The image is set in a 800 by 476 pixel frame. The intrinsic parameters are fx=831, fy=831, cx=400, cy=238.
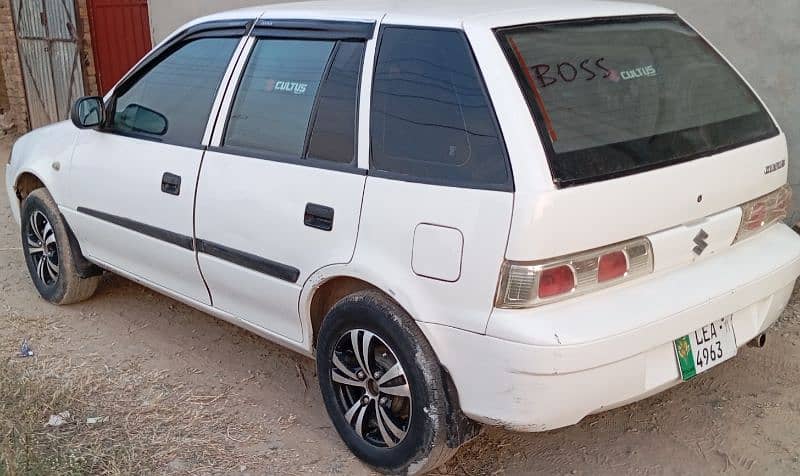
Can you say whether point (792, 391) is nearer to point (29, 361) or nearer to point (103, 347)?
point (103, 347)

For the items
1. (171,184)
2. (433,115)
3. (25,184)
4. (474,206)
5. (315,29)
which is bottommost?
(25,184)

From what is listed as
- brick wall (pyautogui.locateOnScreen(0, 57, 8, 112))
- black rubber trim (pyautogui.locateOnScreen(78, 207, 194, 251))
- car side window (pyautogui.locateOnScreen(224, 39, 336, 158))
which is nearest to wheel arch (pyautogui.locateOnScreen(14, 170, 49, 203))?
black rubber trim (pyautogui.locateOnScreen(78, 207, 194, 251))

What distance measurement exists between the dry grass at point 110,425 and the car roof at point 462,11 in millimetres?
1809

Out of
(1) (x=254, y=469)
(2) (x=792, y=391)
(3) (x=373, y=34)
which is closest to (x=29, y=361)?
(1) (x=254, y=469)

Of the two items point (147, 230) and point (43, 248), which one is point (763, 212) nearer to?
point (147, 230)

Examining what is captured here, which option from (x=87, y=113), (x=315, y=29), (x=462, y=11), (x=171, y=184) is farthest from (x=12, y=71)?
(x=462, y=11)

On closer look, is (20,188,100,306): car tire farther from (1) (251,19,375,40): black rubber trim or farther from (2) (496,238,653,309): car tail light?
(2) (496,238,653,309): car tail light

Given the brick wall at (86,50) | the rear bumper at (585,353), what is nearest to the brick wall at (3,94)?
the brick wall at (86,50)

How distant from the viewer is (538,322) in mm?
2586

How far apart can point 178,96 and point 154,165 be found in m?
0.36

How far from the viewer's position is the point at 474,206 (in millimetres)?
2670

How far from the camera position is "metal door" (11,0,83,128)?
30.3ft

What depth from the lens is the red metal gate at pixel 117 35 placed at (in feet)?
29.7

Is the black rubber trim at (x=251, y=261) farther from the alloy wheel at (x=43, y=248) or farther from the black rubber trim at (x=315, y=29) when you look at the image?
the alloy wheel at (x=43, y=248)
